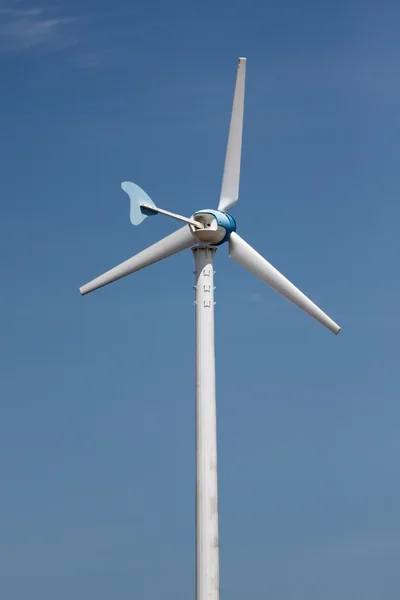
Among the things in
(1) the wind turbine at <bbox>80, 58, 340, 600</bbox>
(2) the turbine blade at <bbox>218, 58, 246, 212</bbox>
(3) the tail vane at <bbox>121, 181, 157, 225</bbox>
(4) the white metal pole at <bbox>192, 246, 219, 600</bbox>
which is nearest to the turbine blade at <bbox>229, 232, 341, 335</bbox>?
(1) the wind turbine at <bbox>80, 58, 340, 600</bbox>

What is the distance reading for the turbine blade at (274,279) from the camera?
70.9 meters

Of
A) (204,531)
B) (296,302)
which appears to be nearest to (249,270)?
(296,302)

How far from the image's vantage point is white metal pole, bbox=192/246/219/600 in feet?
217

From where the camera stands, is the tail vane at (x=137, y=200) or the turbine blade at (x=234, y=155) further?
the turbine blade at (x=234, y=155)

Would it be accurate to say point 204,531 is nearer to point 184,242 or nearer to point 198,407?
point 198,407

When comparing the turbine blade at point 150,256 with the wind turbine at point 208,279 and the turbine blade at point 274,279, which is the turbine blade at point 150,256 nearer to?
the wind turbine at point 208,279

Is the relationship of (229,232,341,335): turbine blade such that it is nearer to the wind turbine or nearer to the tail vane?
the wind turbine

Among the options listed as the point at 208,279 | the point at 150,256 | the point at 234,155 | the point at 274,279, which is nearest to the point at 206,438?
the point at 208,279

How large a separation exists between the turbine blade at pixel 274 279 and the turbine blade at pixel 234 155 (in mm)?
2503

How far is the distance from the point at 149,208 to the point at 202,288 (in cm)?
521

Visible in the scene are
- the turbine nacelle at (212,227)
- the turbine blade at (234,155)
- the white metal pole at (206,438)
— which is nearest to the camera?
the white metal pole at (206,438)

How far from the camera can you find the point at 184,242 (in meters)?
70.6

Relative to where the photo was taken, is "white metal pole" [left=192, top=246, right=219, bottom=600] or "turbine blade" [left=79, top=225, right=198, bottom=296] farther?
"turbine blade" [left=79, top=225, right=198, bottom=296]

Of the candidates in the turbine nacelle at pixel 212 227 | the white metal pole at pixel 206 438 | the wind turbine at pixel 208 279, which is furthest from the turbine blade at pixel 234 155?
the white metal pole at pixel 206 438
